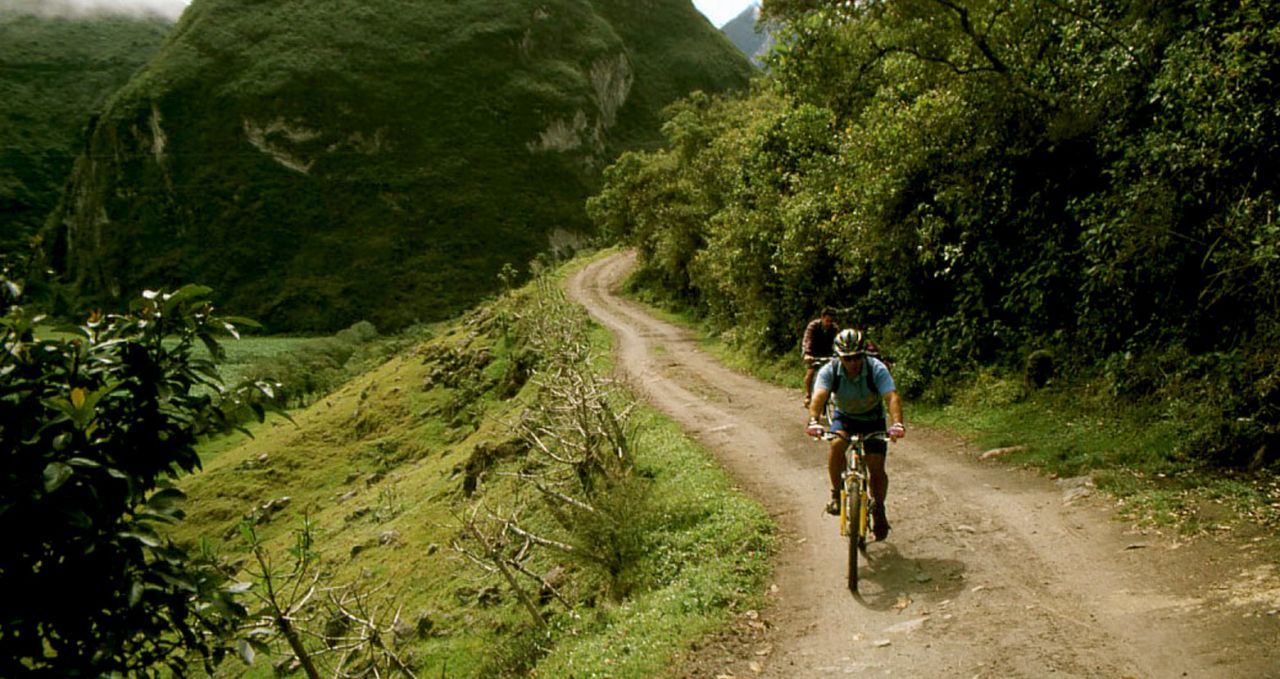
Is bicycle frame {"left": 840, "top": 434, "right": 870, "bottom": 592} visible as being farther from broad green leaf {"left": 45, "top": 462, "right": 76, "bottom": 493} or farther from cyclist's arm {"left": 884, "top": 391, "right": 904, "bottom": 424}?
broad green leaf {"left": 45, "top": 462, "right": 76, "bottom": 493}

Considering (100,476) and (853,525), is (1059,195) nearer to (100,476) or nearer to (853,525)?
(853,525)

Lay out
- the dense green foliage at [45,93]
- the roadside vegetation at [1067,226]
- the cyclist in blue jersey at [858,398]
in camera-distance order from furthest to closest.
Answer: the dense green foliage at [45,93] < the roadside vegetation at [1067,226] < the cyclist in blue jersey at [858,398]

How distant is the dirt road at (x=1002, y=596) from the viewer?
575cm

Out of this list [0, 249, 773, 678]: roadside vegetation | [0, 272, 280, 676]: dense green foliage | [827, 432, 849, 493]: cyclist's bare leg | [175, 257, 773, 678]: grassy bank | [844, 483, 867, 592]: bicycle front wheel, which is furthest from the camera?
[175, 257, 773, 678]: grassy bank

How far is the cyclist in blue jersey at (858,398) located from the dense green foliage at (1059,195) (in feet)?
15.8

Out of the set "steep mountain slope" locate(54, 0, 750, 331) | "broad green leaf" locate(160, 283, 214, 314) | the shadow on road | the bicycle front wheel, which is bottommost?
the shadow on road

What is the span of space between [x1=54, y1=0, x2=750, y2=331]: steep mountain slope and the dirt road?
95219 mm

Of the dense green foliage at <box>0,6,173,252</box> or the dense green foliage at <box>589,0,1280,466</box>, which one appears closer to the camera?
the dense green foliage at <box>589,0,1280,466</box>

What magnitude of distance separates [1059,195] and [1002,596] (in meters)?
9.45

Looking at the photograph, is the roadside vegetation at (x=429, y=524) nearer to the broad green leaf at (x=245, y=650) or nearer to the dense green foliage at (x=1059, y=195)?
the broad green leaf at (x=245, y=650)

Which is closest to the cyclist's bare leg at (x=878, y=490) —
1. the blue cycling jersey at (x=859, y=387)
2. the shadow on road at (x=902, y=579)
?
the shadow on road at (x=902, y=579)

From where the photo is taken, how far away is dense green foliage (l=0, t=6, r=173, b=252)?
144m

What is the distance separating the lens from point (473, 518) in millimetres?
10648

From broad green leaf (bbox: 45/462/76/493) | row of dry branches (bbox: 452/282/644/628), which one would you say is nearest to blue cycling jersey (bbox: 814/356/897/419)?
row of dry branches (bbox: 452/282/644/628)
